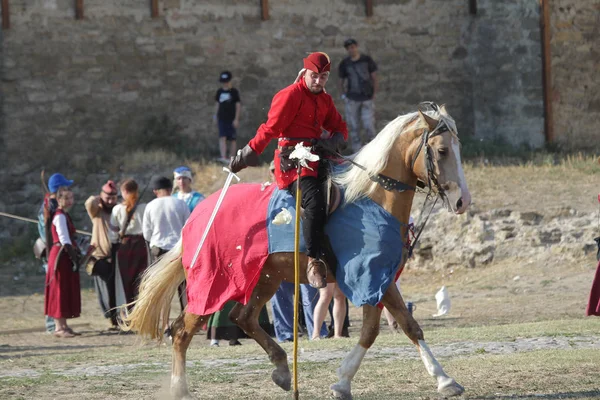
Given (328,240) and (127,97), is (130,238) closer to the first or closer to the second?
(328,240)

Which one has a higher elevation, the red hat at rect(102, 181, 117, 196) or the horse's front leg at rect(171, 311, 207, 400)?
the red hat at rect(102, 181, 117, 196)

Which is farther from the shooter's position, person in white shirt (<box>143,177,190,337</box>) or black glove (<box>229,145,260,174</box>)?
person in white shirt (<box>143,177,190,337</box>)

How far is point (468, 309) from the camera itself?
15.2m

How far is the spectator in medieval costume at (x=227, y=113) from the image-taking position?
71.8ft

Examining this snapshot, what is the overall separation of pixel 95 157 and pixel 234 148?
276cm

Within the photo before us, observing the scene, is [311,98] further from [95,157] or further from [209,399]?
[95,157]

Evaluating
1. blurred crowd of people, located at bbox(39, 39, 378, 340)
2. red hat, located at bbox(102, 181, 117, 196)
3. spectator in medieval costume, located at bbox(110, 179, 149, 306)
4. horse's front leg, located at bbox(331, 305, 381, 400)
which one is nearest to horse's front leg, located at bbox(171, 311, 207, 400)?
horse's front leg, located at bbox(331, 305, 381, 400)

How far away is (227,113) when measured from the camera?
71.7 feet

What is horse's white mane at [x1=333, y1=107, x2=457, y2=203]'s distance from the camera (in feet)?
26.2

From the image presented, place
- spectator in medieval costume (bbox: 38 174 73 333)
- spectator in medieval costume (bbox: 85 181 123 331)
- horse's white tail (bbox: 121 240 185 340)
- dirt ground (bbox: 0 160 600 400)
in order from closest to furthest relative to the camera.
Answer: dirt ground (bbox: 0 160 600 400) < horse's white tail (bbox: 121 240 185 340) < spectator in medieval costume (bbox: 38 174 73 333) < spectator in medieval costume (bbox: 85 181 123 331)

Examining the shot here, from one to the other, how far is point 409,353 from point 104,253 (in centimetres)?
553

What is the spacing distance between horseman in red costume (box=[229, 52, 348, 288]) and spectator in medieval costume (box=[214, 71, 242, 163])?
44.1 ft

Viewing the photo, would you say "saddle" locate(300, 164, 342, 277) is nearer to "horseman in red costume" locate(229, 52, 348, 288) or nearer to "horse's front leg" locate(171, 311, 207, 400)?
"horseman in red costume" locate(229, 52, 348, 288)

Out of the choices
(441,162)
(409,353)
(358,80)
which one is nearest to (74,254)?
(409,353)
